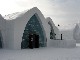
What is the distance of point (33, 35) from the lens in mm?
21781

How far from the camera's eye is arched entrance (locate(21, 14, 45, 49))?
2095 cm

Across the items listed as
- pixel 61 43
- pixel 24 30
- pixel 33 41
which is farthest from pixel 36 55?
pixel 61 43

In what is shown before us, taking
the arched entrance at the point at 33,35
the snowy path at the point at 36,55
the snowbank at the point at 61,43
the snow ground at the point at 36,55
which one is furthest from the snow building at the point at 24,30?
the snowy path at the point at 36,55

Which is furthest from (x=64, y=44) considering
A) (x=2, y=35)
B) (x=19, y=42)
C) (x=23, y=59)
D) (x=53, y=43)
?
(x=23, y=59)

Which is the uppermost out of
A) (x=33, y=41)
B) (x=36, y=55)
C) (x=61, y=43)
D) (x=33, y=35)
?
(x=33, y=35)

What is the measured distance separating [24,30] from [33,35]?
164cm

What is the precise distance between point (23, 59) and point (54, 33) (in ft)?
83.9

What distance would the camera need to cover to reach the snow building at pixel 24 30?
19438mm

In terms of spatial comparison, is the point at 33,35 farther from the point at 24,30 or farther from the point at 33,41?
the point at 24,30

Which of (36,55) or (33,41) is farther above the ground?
(33,41)

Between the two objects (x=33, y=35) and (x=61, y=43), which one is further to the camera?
(x=61, y=43)

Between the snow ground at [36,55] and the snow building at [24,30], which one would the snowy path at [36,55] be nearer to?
the snow ground at [36,55]

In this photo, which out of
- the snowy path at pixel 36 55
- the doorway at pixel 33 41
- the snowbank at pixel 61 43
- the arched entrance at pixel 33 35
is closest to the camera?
the snowy path at pixel 36 55

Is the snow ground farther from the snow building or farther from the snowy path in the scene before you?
the snow building
